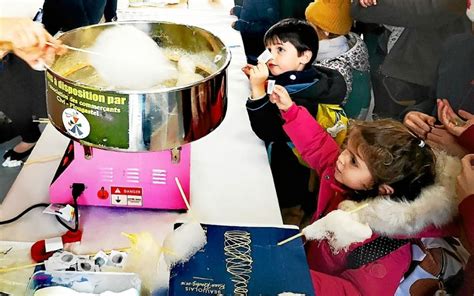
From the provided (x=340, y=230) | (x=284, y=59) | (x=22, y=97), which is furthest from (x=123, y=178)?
(x=22, y=97)

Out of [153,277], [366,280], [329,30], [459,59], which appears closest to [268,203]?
[366,280]

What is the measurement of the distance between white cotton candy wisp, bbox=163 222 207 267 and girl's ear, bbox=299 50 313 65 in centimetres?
90

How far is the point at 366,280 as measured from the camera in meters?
1.32

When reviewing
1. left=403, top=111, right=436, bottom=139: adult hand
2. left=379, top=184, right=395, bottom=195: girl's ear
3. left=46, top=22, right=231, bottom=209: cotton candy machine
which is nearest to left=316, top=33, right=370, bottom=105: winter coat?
left=403, top=111, right=436, bottom=139: adult hand

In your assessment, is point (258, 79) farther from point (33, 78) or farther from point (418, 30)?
point (33, 78)

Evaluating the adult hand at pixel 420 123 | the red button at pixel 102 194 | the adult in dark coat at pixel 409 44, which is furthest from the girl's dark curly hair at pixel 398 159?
the red button at pixel 102 194

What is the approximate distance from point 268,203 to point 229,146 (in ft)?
0.97

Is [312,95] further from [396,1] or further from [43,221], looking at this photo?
[43,221]

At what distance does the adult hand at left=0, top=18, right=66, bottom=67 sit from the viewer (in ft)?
3.59

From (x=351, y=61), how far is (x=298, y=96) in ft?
0.73

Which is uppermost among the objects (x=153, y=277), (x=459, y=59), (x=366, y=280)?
(x=459, y=59)

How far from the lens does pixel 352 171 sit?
1381mm

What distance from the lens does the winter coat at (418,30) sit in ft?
4.84

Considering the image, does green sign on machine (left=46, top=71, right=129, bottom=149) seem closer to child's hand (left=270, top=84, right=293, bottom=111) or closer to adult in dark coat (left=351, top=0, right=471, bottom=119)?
child's hand (left=270, top=84, right=293, bottom=111)
